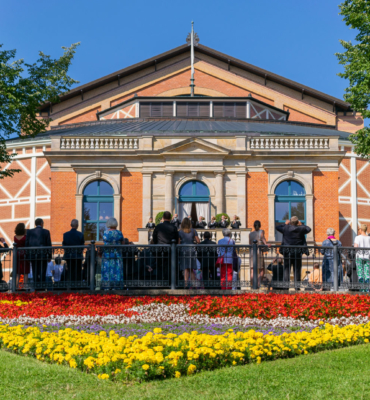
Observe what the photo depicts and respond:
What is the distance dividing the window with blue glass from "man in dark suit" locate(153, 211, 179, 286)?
545 inches

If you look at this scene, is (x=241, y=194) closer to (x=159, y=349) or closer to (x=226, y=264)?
(x=226, y=264)

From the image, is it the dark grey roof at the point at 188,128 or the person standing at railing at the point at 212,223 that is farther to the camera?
the dark grey roof at the point at 188,128

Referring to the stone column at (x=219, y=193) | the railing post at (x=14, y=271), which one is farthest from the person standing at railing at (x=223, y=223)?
the railing post at (x=14, y=271)

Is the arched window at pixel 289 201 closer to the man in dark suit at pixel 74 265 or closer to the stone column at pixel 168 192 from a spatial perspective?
the stone column at pixel 168 192

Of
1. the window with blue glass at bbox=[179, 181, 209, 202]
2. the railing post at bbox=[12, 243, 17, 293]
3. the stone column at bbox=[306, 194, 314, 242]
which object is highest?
the window with blue glass at bbox=[179, 181, 209, 202]

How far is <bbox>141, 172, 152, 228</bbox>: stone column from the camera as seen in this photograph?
27328mm

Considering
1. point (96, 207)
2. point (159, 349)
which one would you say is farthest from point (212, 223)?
point (159, 349)

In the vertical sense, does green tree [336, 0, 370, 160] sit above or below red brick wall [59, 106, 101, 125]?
below

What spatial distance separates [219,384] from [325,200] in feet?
74.4

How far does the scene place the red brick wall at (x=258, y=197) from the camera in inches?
1087

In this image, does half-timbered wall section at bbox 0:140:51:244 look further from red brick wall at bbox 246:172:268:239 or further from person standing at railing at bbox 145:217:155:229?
red brick wall at bbox 246:172:268:239

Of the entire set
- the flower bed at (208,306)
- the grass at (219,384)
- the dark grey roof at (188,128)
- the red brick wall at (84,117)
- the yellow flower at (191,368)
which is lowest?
the grass at (219,384)

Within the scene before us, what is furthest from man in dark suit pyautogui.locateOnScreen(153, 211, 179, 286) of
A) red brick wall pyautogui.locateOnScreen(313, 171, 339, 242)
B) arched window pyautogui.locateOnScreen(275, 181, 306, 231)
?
red brick wall pyautogui.locateOnScreen(313, 171, 339, 242)

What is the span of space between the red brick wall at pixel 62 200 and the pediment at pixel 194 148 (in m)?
4.69
